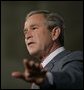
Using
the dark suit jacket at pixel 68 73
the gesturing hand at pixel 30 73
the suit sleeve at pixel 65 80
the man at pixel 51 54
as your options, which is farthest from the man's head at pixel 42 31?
the gesturing hand at pixel 30 73

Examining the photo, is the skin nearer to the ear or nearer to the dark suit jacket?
the ear

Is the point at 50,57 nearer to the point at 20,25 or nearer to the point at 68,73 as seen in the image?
the point at 68,73

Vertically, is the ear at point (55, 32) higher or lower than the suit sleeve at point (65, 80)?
higher

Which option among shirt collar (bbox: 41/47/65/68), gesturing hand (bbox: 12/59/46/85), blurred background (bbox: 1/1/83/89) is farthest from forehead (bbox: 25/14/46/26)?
blurred background (bbox: 1/1/83/89)

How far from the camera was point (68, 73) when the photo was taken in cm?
173

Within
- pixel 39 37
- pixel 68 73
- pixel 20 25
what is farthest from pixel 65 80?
pixel 20 25

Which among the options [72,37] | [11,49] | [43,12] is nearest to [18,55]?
[11,49]

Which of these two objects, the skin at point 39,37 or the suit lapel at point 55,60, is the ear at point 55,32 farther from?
the suit lapel at point 55,60

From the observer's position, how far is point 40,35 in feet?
7.22

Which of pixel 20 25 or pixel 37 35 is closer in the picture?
pixel 37 35

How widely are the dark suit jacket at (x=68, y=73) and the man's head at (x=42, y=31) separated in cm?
20

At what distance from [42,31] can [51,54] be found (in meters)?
0.13

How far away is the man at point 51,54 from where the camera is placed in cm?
172

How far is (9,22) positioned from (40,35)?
12.6 feet
